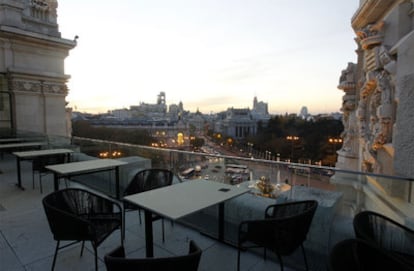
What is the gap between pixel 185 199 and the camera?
6.92 ft

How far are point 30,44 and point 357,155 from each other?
1393 centimetres

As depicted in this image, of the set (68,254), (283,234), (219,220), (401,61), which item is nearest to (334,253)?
(283,234)

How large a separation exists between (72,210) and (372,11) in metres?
6.88

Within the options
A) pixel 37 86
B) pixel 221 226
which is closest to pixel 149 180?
pixel 221 226

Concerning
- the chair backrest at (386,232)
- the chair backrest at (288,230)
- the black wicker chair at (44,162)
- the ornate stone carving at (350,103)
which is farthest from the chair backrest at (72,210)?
the ornate stone carving at (350,103)

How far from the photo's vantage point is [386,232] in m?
1.69

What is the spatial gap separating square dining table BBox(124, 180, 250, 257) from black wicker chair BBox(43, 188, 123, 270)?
389mm

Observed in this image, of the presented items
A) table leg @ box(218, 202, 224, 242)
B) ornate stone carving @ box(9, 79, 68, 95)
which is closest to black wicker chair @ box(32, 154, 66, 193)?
table leg @ box(218, 202, 224, 242)

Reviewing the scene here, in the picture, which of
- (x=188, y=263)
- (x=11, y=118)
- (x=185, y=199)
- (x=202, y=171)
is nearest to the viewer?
(x=188, y=263)

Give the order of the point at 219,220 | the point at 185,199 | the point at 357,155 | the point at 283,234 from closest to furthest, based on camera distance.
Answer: the point at 283,234 → the point at 185,199 → the point at 219,220 → the point at 357,155

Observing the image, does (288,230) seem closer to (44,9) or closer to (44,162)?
(44,162)

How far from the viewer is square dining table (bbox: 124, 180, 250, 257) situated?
6.11ft

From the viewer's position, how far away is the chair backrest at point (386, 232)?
5.26 feet

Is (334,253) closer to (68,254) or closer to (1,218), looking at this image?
(68,254)
